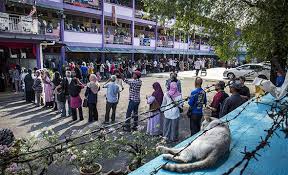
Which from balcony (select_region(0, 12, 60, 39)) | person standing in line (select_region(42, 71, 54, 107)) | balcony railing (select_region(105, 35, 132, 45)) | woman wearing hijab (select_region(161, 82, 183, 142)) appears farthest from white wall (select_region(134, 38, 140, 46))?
woman wearing hijab (select_region(161, 82, 183, 142))

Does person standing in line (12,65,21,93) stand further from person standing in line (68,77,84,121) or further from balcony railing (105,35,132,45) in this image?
balcony railing (105,35,132,45)

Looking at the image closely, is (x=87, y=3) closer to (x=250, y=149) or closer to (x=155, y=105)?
(x=155, y=105)

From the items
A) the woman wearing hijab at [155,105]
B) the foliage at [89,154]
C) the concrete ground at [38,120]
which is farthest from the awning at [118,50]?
the foliage at [89,154]

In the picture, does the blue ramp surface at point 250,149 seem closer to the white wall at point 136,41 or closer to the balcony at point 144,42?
the white wall at point 136,41

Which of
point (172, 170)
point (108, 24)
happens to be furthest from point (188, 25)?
point (108, 24)

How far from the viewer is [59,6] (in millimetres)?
21672

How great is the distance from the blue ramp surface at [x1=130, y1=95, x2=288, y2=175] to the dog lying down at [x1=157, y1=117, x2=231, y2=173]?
0.07m

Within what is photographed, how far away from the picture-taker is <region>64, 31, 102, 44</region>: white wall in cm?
2345

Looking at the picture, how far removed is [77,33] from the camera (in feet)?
79.8

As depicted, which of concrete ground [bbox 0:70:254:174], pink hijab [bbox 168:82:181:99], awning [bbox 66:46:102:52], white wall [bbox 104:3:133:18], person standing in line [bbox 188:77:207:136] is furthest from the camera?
white wall [bbox 104:3:133:18]

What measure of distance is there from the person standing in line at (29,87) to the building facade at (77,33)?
4024mm

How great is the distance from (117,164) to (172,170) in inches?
142

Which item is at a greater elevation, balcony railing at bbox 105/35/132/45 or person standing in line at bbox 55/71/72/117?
balcony railing at bbox 105/35/132/45

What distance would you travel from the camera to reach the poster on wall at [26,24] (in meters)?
16.6
